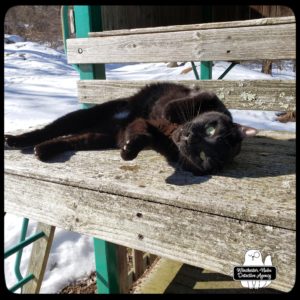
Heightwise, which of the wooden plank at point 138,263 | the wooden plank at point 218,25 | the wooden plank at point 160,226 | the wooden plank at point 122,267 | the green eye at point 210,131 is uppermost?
the wooden plank at point 218,25

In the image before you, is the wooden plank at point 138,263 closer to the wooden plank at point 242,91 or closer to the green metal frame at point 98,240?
the green metal frame at point 98,240

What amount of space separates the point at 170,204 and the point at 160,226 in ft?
0.20

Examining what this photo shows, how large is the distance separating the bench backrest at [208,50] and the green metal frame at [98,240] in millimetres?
99

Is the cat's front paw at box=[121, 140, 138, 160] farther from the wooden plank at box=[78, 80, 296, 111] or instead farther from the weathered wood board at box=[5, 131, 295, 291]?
the wooden plank at box=[78, 80, 296, 111]

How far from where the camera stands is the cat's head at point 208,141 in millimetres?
1076

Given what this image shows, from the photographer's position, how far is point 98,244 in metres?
1.72

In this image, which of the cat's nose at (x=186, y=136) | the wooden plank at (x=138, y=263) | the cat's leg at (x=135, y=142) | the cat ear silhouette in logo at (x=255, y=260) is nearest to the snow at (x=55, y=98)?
the wooden plank at (x=138, y=263)

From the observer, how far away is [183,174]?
3.35 feet

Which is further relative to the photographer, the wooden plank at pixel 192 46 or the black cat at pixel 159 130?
the wooden plank at pixel 192 46

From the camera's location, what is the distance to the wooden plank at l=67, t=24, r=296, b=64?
1.52 m

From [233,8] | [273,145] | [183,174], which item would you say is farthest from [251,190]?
[233,8]

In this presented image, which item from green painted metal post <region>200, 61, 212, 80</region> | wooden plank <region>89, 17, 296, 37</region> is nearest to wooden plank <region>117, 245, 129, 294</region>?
wooden plank <region>89, 17, 296, 37</region>

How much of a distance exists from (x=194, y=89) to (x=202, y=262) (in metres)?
1.02

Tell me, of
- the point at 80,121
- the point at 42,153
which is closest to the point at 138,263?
the point at 80,121
